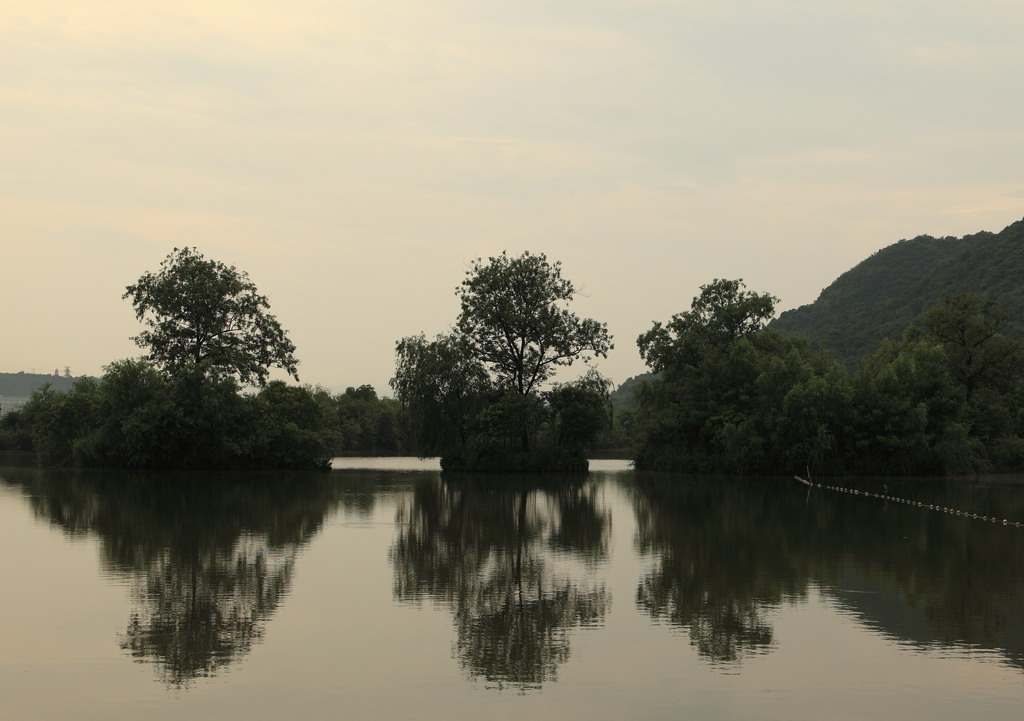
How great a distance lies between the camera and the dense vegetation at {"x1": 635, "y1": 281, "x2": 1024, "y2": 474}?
61.0 meters

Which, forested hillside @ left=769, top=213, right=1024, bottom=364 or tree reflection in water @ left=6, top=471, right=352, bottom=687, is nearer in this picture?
tree reflection in water @ left=6, top=471, right=352, bottom=687

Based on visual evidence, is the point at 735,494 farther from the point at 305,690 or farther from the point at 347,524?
the point at 305,690

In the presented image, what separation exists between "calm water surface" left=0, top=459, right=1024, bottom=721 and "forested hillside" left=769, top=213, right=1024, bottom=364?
5095cm

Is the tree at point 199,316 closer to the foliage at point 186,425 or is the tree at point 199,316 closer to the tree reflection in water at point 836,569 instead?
the foliage at point 186,425

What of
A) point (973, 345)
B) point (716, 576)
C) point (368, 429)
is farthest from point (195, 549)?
point (368, 429)

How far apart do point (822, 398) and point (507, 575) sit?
146ft

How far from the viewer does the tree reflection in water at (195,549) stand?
1450 centimetres

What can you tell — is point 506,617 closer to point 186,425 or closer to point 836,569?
point 836,569

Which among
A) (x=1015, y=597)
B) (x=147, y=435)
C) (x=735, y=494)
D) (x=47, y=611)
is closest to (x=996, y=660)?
(x=1015, y=597)

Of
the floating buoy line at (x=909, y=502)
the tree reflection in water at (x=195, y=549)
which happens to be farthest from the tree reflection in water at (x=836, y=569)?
the tree reflection in water at (x=195, y=549)

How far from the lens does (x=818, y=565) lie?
74.3 feet

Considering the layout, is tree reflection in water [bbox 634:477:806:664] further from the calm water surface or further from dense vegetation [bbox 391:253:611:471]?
dense vegetation [bbox 391:253:611:471]

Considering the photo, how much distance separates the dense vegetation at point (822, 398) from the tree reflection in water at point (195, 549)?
84.7ft

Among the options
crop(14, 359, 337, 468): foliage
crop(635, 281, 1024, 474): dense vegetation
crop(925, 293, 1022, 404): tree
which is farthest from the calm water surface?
crop(925, 293, 1022, 404): tree
